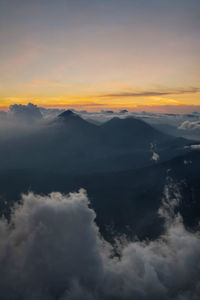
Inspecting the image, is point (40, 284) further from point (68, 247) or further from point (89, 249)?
point (89, 249)

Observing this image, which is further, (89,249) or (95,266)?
(95,266)

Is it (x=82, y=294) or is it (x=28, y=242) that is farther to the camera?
(x=82, y=294)

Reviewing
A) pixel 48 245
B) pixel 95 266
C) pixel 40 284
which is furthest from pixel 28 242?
pixel 95 266

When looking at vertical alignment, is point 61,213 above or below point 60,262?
above

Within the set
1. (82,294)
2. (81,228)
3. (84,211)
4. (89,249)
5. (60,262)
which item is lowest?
(82,294)

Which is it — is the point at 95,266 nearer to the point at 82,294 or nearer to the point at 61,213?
the point at 82,294

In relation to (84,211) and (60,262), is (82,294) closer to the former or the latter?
(60,262)

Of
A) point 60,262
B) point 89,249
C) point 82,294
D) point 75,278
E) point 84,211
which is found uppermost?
point 84,211

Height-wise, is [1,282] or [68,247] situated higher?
[68,247]

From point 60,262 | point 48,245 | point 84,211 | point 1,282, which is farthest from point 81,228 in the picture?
point 1,282
